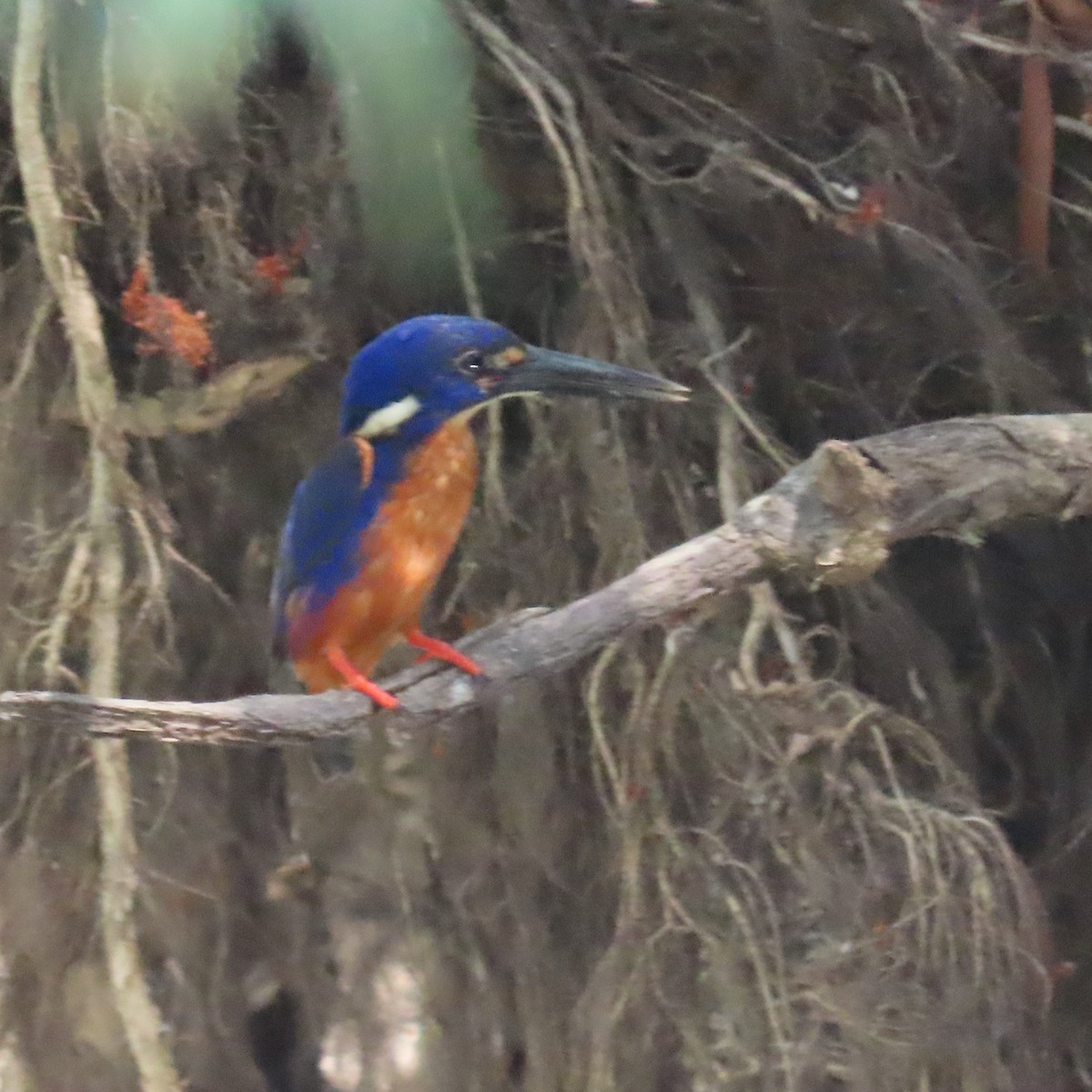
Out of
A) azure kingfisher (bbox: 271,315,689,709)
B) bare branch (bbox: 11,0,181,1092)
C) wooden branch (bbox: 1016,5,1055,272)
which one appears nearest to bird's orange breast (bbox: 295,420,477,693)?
azure kingfisher (bbox: 271,315,689,709)

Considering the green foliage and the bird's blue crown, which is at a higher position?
the green foliage

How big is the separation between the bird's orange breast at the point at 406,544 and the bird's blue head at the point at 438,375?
0.03 m

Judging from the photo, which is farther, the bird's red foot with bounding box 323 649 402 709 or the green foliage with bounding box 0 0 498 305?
the green foliage with bounding box 0 0 498 305

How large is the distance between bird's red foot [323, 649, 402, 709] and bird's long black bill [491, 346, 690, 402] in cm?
26

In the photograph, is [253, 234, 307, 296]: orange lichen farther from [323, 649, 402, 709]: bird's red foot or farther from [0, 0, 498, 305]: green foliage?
[323, 649, 402, 709]: bird's red foot

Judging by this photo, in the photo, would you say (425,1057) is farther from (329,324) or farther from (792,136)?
(792,136)

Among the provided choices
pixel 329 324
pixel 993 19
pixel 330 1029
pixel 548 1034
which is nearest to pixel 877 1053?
pixel 548 1034

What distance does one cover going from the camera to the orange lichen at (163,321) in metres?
1.26

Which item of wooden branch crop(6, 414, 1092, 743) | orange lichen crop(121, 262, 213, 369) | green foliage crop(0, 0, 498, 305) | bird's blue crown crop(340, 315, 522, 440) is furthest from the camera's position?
orange lichen crop(121, 262, 213, 369)

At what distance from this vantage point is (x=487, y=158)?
132cm

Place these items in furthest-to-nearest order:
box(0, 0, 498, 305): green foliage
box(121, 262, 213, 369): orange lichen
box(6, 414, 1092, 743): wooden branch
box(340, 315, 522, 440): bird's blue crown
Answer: box(121, 262, 213, 369): orange lichen, box(0, 0, 498, 305): green foliage, box(340, 315, 522, 440): bird's blue crown, box(6, 414, 1092, 743): wooden branch

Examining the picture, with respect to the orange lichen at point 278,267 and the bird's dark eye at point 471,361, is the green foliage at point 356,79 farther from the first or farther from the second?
the bird's dark eye at point 471,361

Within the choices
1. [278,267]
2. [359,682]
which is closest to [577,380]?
[359,682]

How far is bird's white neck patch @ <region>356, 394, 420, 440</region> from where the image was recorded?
3.32 feet
